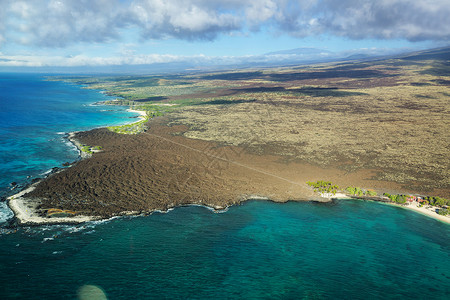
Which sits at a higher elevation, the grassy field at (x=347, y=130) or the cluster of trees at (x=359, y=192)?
the grassy field at (x=347, y=130)

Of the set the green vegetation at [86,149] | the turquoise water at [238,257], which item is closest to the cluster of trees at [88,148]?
the green vegetation at [86,149]

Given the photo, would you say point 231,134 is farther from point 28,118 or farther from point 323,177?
point 28,118

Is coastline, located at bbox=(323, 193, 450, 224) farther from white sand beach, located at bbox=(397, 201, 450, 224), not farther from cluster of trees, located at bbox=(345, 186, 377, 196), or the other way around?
cluster of trees, located at bbox=(345, 186, 377, 196)

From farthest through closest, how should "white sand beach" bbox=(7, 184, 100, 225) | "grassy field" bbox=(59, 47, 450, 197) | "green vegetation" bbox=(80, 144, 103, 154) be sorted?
"green vegetation" bbox=(80, 144, 103, 154), "grassy field" bbox=(59, 47, 450, 197), "white sand beach" bbox=(7, 184, 100, 225)

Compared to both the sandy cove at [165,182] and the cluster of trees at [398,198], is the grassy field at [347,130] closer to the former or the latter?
the sandy cove at [165,182]

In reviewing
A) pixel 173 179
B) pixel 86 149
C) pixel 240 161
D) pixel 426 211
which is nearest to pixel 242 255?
pixel 173 179

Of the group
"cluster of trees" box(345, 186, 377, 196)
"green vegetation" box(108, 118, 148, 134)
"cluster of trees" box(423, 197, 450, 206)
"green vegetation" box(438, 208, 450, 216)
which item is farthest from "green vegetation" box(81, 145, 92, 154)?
"green vegetation" box(438, 208, 450, 216)
